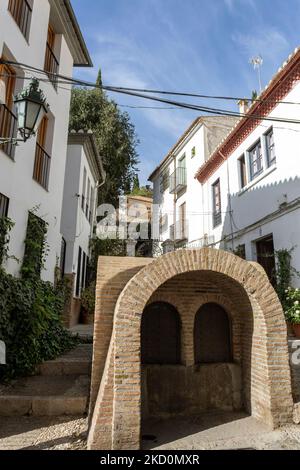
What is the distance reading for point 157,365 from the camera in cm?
582

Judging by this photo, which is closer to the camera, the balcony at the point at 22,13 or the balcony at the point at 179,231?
the balcony at the point at 22,13

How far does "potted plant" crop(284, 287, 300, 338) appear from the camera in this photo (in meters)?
8.47

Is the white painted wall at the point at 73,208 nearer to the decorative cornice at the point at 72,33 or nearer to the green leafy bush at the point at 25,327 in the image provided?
the decorative cornice at the point at 72,33

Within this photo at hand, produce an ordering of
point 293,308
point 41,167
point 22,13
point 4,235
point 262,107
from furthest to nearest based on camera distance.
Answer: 1. point 262,107
2. point 41,167
3. point 293,308
4. point 22,13
5. point 4,235

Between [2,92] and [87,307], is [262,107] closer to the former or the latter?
[2,92]

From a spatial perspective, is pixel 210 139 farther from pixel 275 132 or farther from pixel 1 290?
pixel 1 290

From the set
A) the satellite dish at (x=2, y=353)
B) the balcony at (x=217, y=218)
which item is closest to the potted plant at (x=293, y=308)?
the balcony at (x=217, y=218)

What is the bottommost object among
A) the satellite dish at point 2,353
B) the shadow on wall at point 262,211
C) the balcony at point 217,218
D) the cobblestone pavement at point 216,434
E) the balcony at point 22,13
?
the cobblestone pavement at point 216,434

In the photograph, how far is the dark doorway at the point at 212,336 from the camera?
611 cm

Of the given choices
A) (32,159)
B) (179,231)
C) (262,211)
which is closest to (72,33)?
(32,159)

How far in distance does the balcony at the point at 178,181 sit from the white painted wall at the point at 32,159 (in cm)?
1066

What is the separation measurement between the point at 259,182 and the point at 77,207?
23.5ft

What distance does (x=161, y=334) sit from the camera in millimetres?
6031
